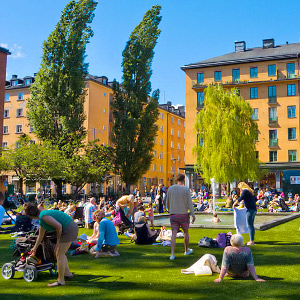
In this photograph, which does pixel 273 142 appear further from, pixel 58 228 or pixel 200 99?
pixel 58 228

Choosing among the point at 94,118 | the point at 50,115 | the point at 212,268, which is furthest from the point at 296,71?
A: the point at 212,268

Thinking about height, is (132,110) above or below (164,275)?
above

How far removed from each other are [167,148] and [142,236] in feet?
238

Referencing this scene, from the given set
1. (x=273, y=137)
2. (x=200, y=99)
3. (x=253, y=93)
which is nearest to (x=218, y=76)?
(x=200, y=99)

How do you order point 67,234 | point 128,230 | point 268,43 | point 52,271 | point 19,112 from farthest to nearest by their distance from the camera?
point 19,112 → point 268,43 → point 128,230 → point 52,271 → point 67,234

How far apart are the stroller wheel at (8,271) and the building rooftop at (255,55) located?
2188 inches

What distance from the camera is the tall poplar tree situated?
39844 mm

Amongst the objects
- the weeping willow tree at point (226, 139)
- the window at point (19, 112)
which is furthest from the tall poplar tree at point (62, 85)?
the window at point (19, 112)

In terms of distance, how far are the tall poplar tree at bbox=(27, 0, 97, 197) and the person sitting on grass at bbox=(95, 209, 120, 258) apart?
30046 millimetres

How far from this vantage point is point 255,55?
60.1 metres

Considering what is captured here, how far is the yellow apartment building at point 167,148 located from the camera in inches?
3132

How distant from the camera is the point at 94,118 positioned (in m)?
62.2

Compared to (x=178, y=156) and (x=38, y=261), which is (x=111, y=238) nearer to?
(x=38, y=261)

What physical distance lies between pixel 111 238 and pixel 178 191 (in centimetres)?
204
